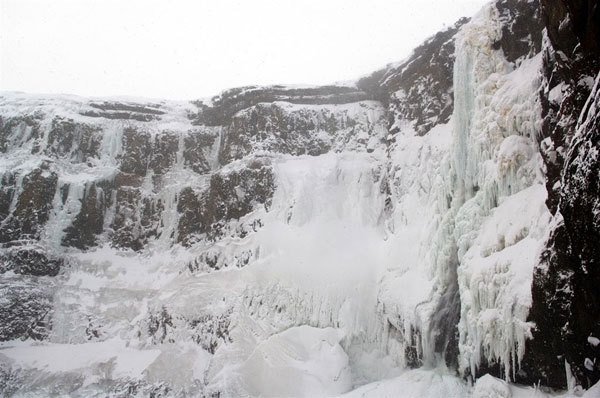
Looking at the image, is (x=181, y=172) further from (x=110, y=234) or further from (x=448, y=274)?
(x=448, y=274)

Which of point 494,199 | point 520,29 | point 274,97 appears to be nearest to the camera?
point 494,199

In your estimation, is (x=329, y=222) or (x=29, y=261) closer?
(x=329, y=222)

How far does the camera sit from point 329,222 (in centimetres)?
2797

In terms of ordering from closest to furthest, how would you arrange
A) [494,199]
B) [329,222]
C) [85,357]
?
[494,199]
[85,357]
[329,222]

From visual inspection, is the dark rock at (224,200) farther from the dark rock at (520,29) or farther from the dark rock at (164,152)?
the dark rock at (520,29)

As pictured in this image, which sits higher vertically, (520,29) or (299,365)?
(520,29)

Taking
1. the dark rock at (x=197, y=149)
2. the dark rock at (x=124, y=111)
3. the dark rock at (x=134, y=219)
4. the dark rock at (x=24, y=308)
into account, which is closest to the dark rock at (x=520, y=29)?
the dark rock at (x=197, y=149)

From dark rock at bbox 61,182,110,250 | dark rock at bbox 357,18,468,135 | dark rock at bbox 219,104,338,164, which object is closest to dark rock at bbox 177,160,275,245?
dark rock at bbox 219,104,338,164

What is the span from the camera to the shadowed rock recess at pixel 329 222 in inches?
490

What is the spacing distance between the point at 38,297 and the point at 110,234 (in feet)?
18.5

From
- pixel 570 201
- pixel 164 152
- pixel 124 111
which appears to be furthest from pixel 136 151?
pixel 570 201

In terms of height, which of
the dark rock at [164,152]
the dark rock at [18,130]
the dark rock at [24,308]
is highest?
the dark rock at [18,130]

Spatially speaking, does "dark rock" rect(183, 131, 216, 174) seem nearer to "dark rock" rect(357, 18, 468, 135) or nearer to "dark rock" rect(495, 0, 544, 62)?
"dark rock" rect(357, 18, 468, 135)

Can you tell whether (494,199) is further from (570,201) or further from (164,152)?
(164,152)
